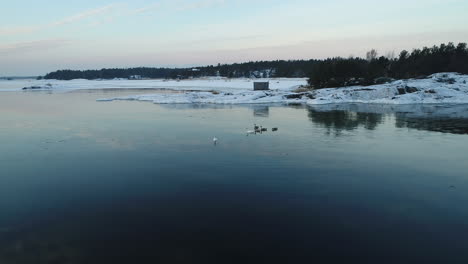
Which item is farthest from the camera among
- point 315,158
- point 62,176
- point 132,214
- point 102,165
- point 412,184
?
point 315,158

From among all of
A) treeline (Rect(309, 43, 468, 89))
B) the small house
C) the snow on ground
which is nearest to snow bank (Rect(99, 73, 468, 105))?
treeline (Rect(309, 43, 468, 89))

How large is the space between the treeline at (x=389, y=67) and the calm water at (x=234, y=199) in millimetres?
37894

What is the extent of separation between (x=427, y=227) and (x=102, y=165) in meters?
11.1

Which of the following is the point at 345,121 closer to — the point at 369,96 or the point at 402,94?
the point at 369,96

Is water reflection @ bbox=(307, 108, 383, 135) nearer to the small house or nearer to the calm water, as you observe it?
the calm water

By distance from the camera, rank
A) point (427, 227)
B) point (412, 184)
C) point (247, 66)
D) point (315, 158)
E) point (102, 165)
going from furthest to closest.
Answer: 1. point (247, 66)
2. point (315, 158)
3. point (102, 165)
4. point (412, 184)
5. point (427, 227)

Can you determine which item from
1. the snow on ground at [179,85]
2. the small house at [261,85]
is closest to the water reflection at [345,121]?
the small house at [261,85]

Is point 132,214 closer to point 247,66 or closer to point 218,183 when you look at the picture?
point 218,183

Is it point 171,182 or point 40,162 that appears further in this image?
point 40,162

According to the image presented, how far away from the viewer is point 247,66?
530 feet

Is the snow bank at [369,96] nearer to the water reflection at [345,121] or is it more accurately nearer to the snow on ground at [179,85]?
the water reflection at [345,121]

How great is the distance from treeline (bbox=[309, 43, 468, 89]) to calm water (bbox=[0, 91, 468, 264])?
1492 inches

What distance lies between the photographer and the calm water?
7.18m

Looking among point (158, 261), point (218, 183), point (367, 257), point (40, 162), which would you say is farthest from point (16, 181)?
point (367, 257)
